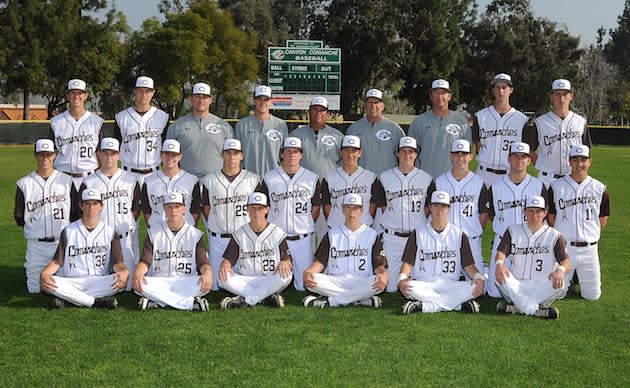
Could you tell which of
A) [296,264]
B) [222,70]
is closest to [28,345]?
[296,264]

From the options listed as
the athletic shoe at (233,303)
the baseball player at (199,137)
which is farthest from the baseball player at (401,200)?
the baseball player at (199,137)

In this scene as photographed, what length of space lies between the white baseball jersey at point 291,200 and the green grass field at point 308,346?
27.9 inches

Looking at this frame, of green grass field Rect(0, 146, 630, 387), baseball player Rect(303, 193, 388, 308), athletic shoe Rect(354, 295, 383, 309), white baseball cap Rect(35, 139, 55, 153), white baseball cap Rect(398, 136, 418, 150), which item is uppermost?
white baseball cap Rect(398, 136, 418, 150)

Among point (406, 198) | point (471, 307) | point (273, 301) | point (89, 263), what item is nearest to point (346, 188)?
point (406, 198)

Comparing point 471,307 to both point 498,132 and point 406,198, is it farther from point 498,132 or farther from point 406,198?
point 498,132

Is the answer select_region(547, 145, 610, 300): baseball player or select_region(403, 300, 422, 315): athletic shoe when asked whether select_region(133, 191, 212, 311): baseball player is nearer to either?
select_region(403, 300, 422, 315): athletic shoe

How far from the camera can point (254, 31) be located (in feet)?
176

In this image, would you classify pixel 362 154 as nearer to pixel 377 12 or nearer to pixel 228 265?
pixel 228 265

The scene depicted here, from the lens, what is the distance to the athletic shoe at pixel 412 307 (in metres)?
5.92

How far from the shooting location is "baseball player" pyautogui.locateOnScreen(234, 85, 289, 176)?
7492 mm

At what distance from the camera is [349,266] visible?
20.7 ft

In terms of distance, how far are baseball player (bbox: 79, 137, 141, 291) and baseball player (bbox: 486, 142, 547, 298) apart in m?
3.49

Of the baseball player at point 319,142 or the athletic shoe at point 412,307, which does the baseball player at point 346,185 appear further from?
the athletic shoe at point 412,307

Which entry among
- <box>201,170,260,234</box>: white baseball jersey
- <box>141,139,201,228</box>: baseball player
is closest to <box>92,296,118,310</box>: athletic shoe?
<box>141,139,201,228</box>: baseball player
